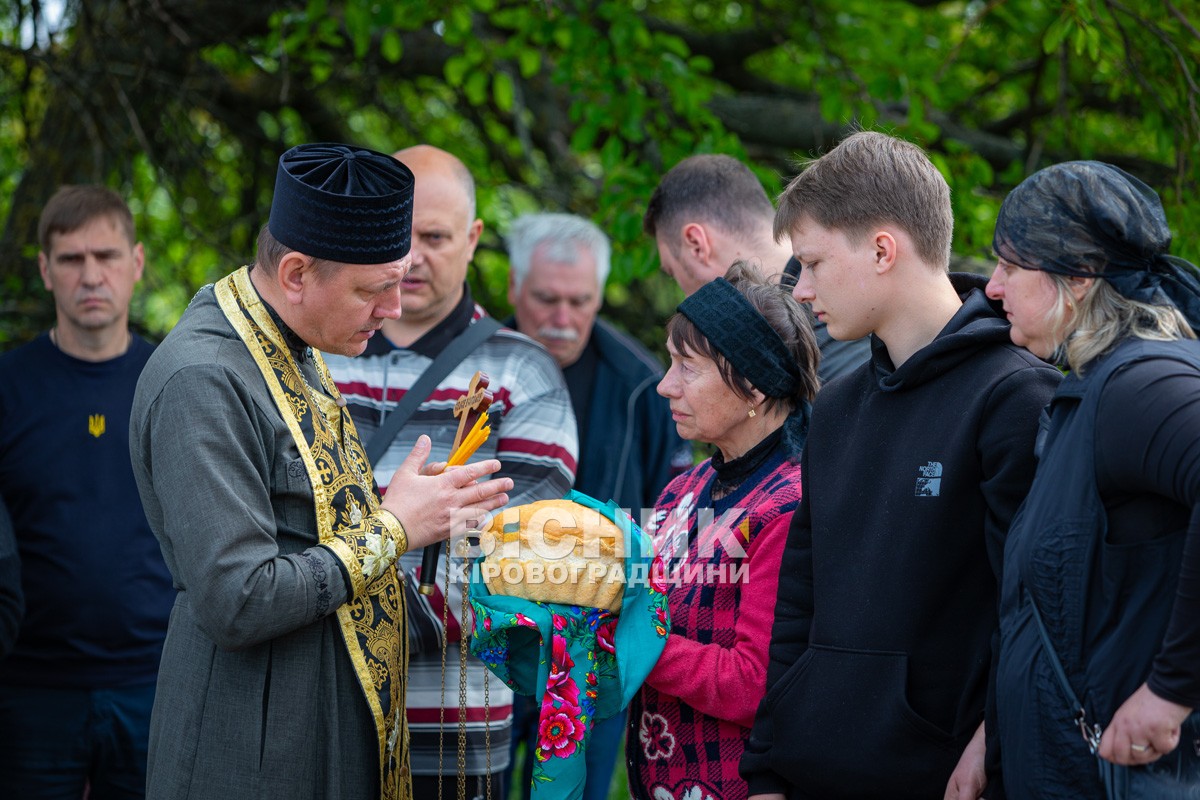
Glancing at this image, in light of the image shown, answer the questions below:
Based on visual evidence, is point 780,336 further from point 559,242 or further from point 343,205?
point 559,242

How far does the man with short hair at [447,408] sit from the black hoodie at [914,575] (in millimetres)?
1086

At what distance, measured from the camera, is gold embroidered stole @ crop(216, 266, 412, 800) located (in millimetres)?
2336

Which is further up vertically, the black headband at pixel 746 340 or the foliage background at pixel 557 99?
the foliage background at pixel 557 99

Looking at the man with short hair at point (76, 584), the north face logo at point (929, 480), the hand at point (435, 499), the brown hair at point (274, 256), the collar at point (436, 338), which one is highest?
the brown hair at point (274, 256)

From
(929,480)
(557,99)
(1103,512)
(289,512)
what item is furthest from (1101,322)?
(557,99)

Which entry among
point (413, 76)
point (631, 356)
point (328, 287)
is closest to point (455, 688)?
point (328, 287)

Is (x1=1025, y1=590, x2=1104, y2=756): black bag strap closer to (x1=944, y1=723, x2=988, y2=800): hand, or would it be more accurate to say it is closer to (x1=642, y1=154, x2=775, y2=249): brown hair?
(x1=944, y1=723, x2=988, y2=800): hand

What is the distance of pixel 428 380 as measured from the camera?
3318mm

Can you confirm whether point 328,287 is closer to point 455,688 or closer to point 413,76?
point 455,688

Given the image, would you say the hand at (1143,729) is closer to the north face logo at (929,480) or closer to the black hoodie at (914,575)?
the black hoodie at (914,575)

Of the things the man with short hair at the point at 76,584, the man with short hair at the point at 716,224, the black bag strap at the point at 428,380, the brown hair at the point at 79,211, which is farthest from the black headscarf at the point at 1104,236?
the brown hair at the point at 79,211

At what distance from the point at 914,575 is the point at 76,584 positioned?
96.2 inches

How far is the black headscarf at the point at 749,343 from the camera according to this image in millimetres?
2559

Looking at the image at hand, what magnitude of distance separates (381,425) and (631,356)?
1.33m
